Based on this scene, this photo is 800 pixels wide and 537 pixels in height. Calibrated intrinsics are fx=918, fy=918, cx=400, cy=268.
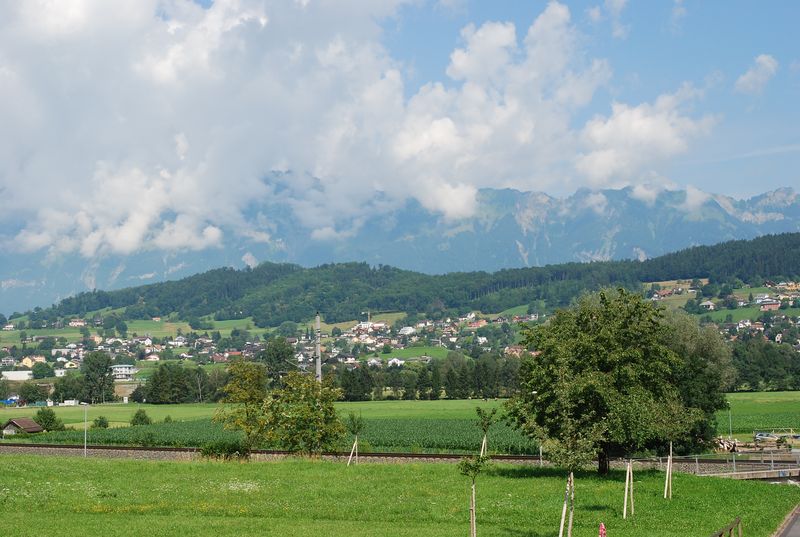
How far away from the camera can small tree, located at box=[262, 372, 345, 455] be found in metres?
59.9

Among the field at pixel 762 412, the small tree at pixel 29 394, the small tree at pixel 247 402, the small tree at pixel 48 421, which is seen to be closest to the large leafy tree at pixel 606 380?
the small tree at pixel 247 402

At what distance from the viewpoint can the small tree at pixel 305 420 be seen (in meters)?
59.9

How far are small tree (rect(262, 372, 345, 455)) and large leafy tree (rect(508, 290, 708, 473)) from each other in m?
17.2

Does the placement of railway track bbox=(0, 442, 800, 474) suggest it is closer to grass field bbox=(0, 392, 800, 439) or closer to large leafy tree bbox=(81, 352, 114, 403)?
grass field bbox=(0, 392, 800, 439)

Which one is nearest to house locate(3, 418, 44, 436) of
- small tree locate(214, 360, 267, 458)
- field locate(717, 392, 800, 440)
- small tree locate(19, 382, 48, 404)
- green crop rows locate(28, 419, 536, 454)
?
green crop rows locate(28, 419, 536, 454)

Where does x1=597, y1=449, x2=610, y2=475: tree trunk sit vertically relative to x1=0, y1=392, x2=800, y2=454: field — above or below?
above

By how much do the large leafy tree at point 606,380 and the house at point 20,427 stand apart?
70858 millimetres

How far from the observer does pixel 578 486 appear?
40.9m

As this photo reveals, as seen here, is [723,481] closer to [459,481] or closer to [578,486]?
[578,486]

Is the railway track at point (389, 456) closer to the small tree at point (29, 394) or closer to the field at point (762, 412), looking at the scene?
the field at point (762, 412)

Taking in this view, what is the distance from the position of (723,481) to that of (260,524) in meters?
23.2

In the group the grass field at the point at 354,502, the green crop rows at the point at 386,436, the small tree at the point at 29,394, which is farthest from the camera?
the small tree at the point at 29,394

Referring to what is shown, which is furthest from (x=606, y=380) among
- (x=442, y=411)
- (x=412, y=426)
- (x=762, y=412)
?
(x=442, y=411)

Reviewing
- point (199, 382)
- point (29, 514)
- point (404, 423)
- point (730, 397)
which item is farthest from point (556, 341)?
point (199, 382)
